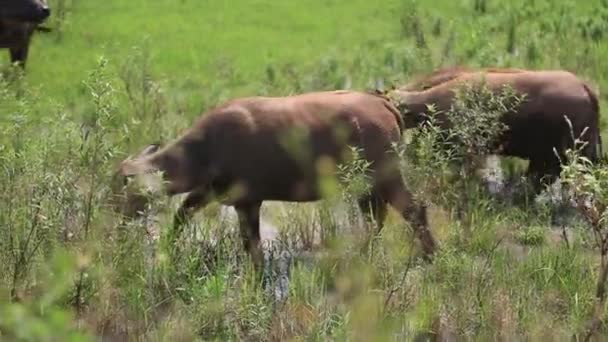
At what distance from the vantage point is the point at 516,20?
11094 millimetres

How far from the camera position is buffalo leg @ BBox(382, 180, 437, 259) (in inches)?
209

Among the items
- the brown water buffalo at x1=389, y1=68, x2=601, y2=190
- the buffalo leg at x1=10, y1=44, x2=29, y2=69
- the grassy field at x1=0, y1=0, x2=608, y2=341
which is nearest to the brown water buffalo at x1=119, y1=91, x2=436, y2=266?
the grassy field at x1=0, y1=0, x2=608, y2=341

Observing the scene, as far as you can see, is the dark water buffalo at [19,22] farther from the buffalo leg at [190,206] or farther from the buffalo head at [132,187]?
the buffalo head at [132,187]

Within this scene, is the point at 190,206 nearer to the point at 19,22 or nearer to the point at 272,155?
the point at 272,155

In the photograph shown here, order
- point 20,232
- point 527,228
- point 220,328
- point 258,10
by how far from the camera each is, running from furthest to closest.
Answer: point 258,10 < point 527,228 < point 20,232 < point 220,328

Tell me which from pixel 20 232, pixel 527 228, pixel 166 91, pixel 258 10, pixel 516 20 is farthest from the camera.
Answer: pixel 258 10

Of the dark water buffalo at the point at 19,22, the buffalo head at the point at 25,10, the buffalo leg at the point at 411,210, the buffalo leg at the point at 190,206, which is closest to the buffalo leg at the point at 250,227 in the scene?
the buffalo leg at the point at 190,206

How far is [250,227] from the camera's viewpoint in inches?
214

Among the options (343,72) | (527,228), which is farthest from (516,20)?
(527,228)

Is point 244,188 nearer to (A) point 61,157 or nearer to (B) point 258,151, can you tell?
(B) point 258,151

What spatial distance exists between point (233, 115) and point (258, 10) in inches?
263

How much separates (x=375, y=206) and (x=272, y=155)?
61 centimetres

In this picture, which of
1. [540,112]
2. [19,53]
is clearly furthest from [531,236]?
[19,53]

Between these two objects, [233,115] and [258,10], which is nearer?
[233,115]
